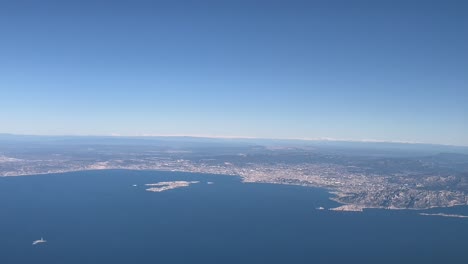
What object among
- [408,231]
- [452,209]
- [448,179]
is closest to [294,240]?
[408,231]

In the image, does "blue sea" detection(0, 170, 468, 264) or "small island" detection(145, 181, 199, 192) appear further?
"small island" detection(145, 181, 199, 192)

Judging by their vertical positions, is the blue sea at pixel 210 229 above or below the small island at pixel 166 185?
below

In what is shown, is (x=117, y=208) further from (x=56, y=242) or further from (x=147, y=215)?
(x=56, y=242)

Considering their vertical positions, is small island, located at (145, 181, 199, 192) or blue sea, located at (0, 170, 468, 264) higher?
small island, located at (145, 181, 199, 192)

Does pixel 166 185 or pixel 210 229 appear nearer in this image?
pixel 210 229

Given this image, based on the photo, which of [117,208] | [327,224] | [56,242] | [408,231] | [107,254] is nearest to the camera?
[107,254]

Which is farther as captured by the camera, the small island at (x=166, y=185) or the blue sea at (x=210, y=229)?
the small island at (x=166, y=185)

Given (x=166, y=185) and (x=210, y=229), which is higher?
(x=166, y=185)

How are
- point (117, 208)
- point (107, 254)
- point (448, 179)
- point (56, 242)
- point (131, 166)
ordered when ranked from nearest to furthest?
point (107, 254) → point (56, 242) → point (117, 208) → point (448, 179) → point (131, 166)
